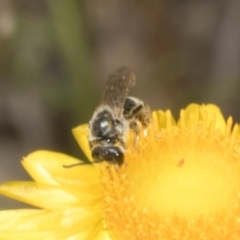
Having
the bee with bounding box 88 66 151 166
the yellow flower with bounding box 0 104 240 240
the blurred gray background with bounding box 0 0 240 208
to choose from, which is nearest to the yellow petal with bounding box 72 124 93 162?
the yellow flower with bounding box 0 104 240 240

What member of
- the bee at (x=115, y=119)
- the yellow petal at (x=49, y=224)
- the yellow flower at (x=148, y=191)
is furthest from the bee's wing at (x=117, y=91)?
the yellow petal at (x=49, y=224)

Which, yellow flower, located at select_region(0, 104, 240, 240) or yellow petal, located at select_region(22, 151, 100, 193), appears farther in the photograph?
yellow petal, located at select_region(22, 151, 100, 193)

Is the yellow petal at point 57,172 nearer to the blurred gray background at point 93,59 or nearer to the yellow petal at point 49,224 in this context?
the yellow petal at point 49,224

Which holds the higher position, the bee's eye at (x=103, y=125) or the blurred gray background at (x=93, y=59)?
the blurred gray background at (x=93, y=59)

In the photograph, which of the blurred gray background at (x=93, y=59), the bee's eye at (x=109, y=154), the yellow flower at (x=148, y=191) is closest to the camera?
the yellow flower at (x=148, y=191)

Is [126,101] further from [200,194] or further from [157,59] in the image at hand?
[157,59]

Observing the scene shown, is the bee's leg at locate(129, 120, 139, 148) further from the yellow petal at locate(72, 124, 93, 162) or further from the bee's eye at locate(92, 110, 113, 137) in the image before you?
the yellow petal at locate(72, 124, 93, 162)

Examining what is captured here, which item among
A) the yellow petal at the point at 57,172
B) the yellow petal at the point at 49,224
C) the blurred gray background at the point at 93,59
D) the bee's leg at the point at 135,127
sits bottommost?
the yellow petal at the point at 49,224

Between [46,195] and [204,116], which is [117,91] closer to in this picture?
[204,116]
